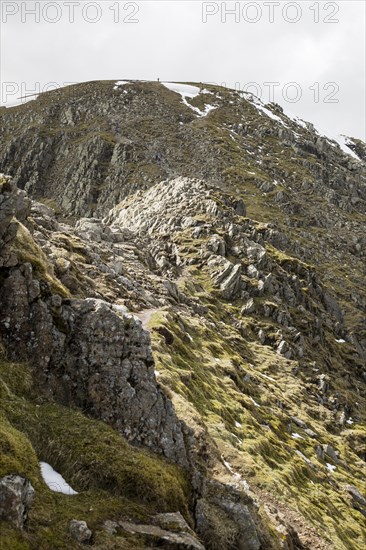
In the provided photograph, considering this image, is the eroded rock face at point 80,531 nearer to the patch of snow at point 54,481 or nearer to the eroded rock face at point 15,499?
the eroded rock face at point 15,499

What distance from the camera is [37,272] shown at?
21.3 meters

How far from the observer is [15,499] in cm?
1130

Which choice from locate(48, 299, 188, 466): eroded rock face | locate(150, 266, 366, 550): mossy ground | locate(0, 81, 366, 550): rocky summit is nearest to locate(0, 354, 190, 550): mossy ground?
locate(0, 81, 366, 550): rocky summit

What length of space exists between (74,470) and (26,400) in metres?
3.16

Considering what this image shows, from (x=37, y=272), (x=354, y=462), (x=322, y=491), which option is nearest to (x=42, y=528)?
(x=37, y=272)

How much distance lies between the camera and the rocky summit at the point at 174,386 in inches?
571

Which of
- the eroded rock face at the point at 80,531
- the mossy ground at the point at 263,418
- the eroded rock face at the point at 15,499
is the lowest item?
the mossy ground at the point at 263,418

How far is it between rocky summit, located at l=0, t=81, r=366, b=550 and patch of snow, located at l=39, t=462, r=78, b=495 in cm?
5

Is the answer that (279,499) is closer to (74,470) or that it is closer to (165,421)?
(165,421)

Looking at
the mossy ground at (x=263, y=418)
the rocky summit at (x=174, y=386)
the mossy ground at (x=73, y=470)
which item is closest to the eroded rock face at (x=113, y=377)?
the rocky summit at (x=174, y=386)

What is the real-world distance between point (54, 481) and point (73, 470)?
85 cm

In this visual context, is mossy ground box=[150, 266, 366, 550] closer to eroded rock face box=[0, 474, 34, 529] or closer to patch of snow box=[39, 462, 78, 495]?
patch of snow box=[39, 462, 78, 495]

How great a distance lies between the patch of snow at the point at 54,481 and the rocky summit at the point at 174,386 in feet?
0.15

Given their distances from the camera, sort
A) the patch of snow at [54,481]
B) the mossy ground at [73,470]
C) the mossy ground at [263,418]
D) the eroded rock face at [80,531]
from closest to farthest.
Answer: the eroded rock face at [80,531], the mossy ground at [73,470], the patch of snow at [54,481], the mossy ground at [263,418]
